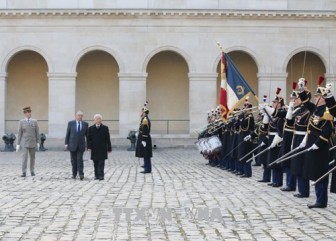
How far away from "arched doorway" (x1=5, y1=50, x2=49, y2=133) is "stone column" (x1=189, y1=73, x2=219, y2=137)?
26.9 feet

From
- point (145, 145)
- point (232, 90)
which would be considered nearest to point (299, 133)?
point (145, 145)

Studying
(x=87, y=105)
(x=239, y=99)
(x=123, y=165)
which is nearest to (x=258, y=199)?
(x=239, y=99)

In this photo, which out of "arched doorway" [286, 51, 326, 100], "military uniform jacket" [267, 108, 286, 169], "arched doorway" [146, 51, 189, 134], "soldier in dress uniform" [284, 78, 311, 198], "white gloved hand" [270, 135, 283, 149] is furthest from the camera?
"arched doorway" [146, 51, 189, 134]

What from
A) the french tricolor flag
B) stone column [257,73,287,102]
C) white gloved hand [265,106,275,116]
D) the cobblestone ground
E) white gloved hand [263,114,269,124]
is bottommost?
the cobblestone ground

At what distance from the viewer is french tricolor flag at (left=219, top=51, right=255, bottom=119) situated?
20.7 meters

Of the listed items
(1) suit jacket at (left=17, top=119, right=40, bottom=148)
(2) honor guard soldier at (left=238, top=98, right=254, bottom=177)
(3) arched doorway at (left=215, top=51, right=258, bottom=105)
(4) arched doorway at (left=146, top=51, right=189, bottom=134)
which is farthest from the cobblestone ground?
(3) arched doorway at (left=215, top=51, right=258, bottom=105)

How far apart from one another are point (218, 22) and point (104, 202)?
2461 centimetres

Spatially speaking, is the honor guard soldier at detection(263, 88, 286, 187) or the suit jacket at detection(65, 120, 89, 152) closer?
the honor guard soldier at detection(263, 88, 286, 187)

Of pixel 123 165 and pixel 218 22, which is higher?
pixel 218 22

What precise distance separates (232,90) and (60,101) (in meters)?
16.7

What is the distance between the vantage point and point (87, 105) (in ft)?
126

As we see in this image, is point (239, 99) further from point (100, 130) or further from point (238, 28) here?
point (238, 28)

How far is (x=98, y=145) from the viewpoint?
17.8 meters

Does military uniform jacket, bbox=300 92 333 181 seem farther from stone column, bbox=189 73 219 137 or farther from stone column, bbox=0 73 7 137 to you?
stone column, bbox=0 73 7 137
